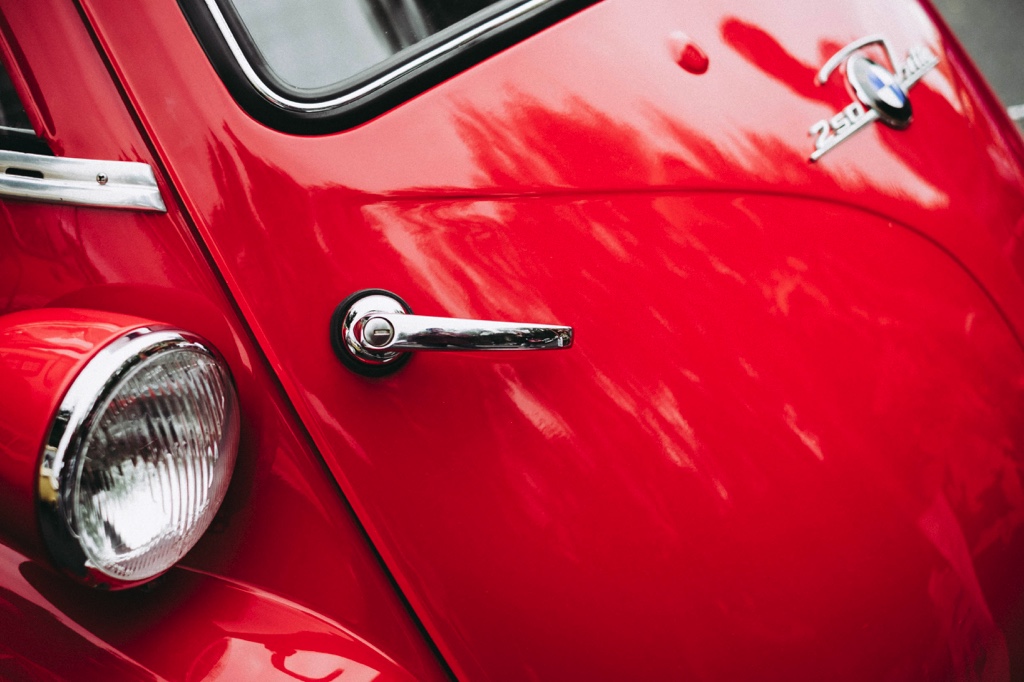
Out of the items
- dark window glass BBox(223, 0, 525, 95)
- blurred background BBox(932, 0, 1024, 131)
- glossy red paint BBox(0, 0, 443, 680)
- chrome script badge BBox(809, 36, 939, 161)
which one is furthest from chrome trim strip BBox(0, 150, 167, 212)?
blurred background BBox(932, 0, 1024, 131)

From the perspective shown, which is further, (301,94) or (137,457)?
(301,94)

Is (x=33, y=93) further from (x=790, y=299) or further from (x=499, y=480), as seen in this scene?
(x=790, y=299)

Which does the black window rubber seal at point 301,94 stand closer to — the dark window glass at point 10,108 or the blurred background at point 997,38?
the dark window glass at point 10,108

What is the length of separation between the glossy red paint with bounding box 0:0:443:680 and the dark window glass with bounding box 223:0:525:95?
0.22 meters

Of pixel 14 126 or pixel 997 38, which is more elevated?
pixel 14 126

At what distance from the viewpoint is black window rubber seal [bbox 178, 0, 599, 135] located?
1.02m

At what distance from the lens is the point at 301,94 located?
1.04 meters

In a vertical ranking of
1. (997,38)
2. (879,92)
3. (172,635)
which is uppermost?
(997,38)

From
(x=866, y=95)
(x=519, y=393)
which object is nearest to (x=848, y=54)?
(x=866, y=95)

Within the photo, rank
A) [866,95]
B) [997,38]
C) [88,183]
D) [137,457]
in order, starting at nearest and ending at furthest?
[137,457]
[88,183]
[866,95]
[997,38]

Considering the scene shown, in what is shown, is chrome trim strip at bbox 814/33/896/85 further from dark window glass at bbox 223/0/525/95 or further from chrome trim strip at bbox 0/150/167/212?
chrome trim strip at bbox 0/150/167/212

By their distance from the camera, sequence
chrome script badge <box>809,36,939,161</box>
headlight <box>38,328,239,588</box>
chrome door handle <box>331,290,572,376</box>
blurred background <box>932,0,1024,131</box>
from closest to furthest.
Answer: headlight <box>38,328,239,588</box> < chrome door handle <box>331,290,572,376</box> < chrome script badge <box>809,36,939,161</box> < blurred background <box>932,0,1024,131</box>

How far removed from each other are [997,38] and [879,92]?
5209 millimetres

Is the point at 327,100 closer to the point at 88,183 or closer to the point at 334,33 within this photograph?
the point at 334,33
